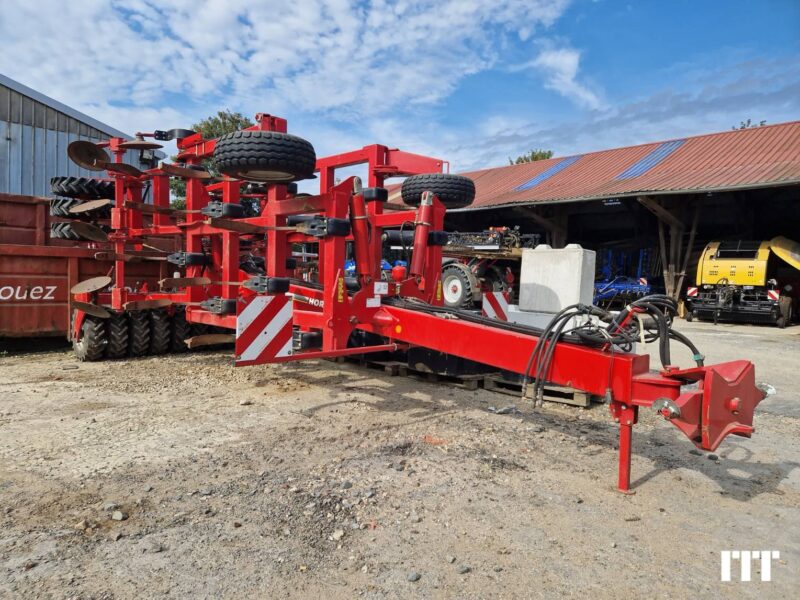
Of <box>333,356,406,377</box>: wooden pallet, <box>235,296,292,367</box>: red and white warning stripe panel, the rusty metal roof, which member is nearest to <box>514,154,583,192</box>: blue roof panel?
the rusty metal roof

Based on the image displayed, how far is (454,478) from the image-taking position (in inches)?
131

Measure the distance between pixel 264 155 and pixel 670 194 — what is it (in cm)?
1312

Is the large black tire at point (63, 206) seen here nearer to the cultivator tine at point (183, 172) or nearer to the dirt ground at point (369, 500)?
the cultivator tine at point (183, 172)

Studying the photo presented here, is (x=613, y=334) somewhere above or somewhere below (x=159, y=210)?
below

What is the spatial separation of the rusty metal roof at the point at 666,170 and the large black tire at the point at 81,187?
12406 mm

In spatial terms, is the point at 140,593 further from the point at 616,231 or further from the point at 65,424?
the point at 616,231

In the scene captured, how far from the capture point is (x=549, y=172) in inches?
789

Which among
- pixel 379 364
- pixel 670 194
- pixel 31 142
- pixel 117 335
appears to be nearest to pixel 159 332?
pixel 117 335

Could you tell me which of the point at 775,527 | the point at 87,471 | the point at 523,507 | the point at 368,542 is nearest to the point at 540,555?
the point at 523,507

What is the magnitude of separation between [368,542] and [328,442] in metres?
1.37

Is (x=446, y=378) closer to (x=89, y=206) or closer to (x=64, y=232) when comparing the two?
(x=89, y=206)

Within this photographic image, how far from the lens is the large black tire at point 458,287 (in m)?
10.4

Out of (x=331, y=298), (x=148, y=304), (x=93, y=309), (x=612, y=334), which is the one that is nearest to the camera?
(x=612, y=334)

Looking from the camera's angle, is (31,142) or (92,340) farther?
(31,142)
